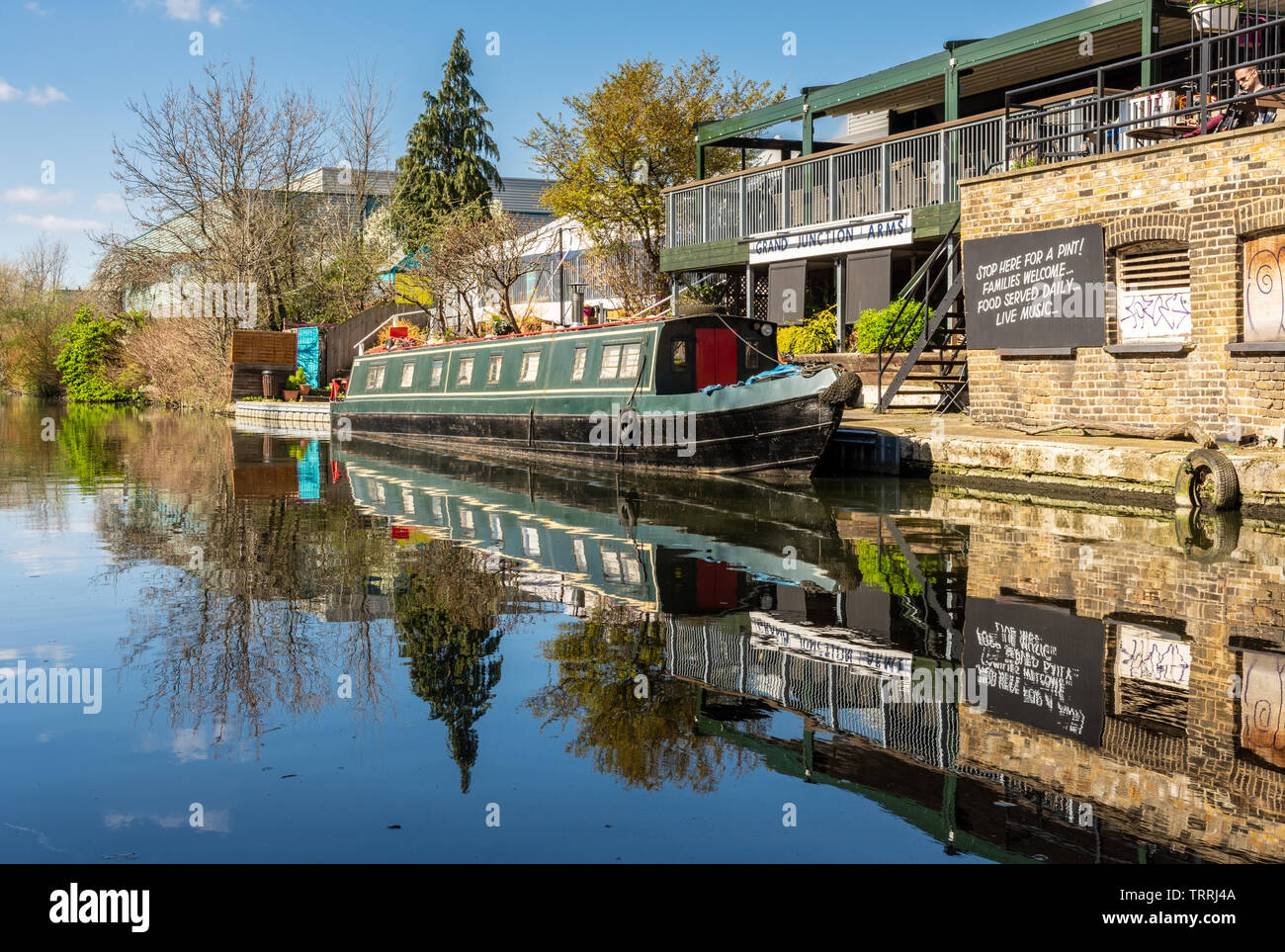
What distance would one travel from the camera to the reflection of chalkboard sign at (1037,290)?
1506 cm

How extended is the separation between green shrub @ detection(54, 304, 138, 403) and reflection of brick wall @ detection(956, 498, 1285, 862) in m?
43.2

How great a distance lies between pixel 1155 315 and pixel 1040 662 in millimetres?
9097

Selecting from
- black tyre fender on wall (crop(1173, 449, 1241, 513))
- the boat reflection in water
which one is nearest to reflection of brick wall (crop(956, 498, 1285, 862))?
the boat reflection in water

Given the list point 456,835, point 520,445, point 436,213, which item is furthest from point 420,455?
point 436,213

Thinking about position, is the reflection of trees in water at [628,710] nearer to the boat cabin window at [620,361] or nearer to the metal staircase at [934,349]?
the boat cabin window at [620,361]

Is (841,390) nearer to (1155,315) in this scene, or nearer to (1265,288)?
(1155,315)

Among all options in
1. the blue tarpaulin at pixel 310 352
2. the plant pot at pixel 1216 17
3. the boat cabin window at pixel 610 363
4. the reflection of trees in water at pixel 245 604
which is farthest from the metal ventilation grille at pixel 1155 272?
the blue tarpaulin at pixel 310 352

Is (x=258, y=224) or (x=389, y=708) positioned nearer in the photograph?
(x=389, y=708)

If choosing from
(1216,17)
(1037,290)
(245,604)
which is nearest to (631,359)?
(1037,290)

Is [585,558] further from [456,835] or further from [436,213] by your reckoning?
[436,213]

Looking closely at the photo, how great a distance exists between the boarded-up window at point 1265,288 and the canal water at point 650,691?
9.09 feet

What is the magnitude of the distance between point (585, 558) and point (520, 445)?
11.0 meters

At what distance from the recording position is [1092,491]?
13430mm

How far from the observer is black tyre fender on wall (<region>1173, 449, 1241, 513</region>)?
464 inches
